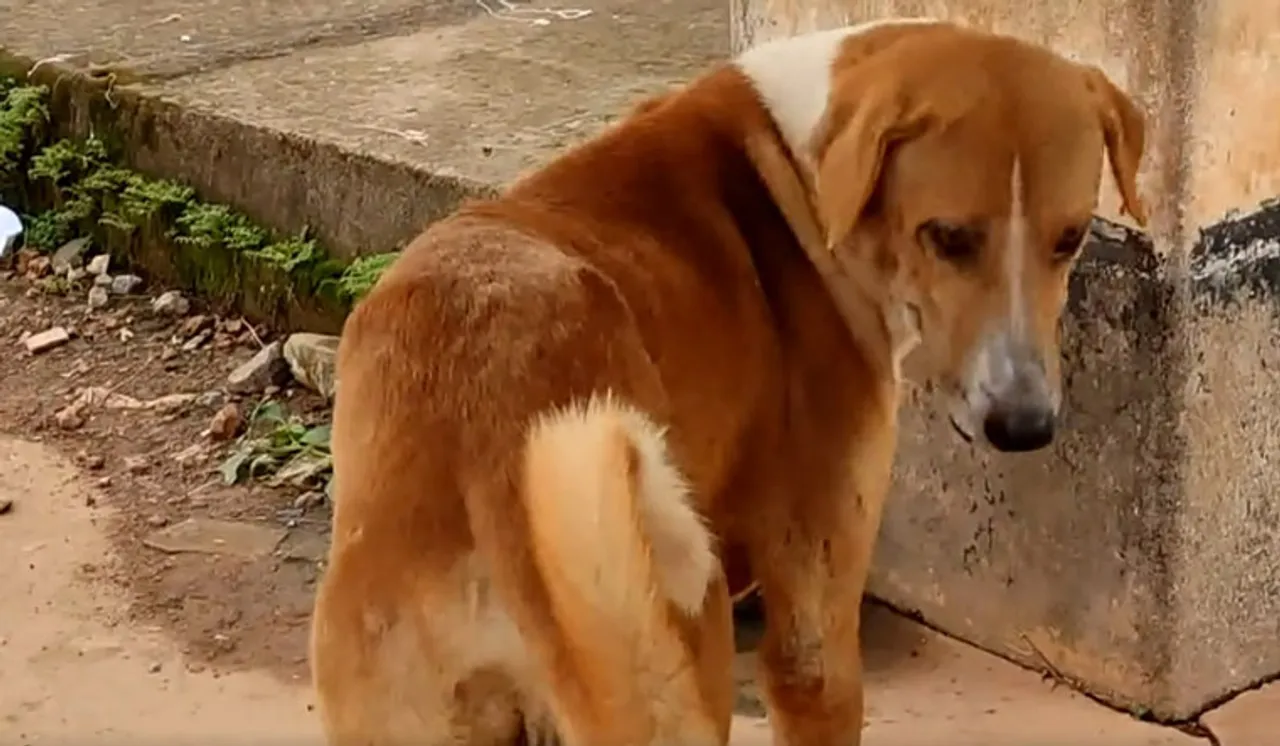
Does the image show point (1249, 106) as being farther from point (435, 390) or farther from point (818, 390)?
point (435, 390)

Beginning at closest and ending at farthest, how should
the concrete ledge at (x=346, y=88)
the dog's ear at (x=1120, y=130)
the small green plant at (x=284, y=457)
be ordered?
the dog's ear at (x=1120, y=130)
the small green plant at (x=284, y=457)
the concrete ledge at (x=346, y=88)

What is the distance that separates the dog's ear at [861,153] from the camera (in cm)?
266

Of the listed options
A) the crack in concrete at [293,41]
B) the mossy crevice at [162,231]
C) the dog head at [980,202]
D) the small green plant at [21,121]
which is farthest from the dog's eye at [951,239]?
the small green plant at [21,121]

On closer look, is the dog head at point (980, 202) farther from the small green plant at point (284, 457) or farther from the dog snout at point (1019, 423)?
the small green plant at point (284, 457)

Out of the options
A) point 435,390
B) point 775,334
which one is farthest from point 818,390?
point 435,390

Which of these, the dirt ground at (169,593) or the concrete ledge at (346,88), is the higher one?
the concrete ledge at (346,88)

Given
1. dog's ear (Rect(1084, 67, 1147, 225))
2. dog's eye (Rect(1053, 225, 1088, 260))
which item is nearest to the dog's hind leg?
dog's eye (Rect(1053, 225, 1088, 260))

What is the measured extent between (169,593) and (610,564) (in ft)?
6.67

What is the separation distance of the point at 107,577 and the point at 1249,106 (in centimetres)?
221

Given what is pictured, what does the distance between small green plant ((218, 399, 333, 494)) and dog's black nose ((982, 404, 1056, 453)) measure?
75.0 inches

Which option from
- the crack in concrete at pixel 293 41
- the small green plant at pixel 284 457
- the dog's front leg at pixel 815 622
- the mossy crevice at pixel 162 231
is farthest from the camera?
the crack in concrete at pixel 293 41

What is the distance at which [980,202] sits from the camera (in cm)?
263

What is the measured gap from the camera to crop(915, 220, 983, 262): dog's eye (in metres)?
2.64

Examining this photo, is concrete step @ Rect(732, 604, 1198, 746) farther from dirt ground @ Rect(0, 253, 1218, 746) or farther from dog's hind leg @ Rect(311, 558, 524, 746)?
dog's hind leg @ Rect(311, 558, 524, 746)
